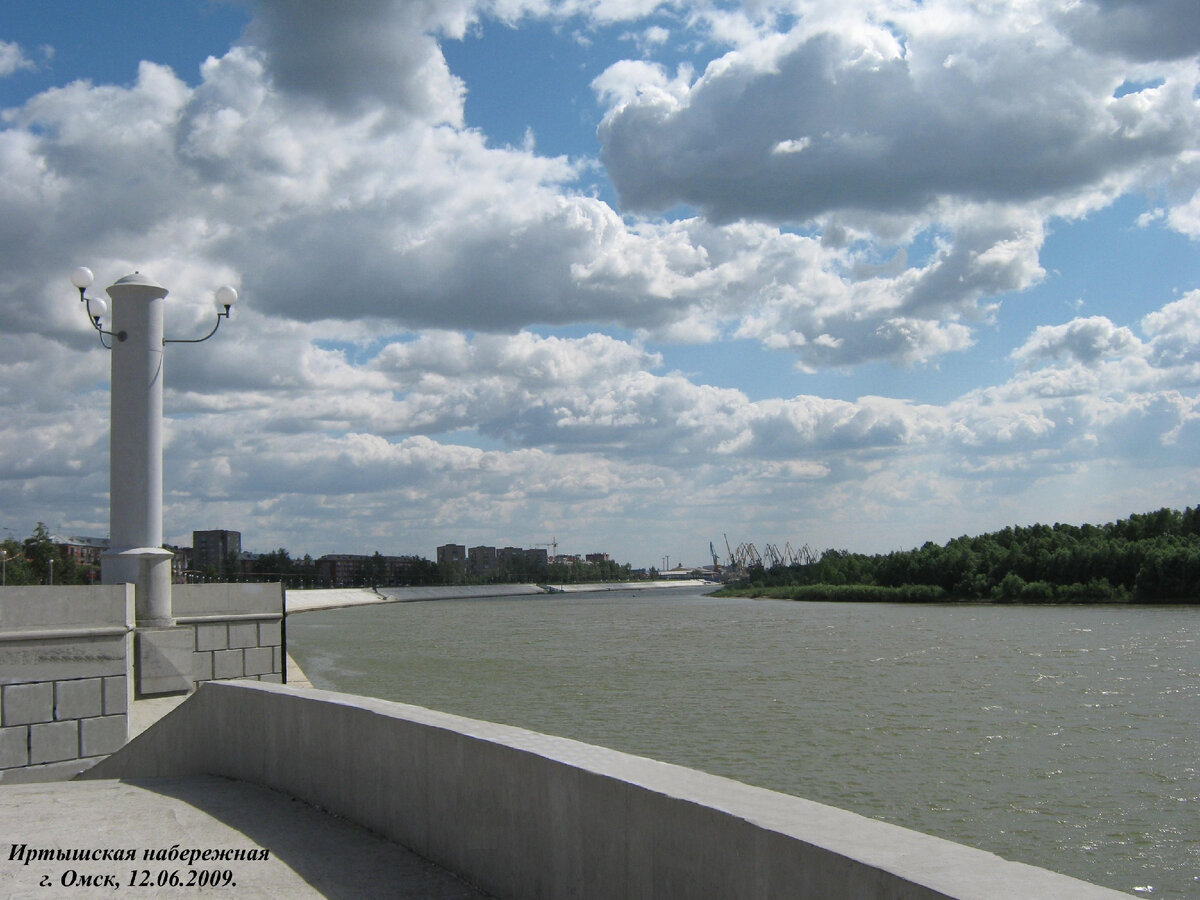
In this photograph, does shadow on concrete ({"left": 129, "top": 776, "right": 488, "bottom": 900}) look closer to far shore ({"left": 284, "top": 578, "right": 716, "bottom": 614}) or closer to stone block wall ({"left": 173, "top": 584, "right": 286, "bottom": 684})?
stone block wall ({"left": 173, "top": 584, "right": 286, "bottom": 684})

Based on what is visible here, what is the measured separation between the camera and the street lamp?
16.8 m

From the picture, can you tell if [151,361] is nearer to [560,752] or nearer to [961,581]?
[560,752]

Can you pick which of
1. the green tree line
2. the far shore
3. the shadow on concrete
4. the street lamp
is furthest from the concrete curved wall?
the far shore

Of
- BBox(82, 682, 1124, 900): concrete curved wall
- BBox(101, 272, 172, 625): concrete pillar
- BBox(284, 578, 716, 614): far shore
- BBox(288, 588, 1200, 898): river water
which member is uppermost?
BBox(101, 272, 172, 625): concrete pillar

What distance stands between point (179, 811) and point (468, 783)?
2.98 m

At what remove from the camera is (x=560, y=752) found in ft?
16.8

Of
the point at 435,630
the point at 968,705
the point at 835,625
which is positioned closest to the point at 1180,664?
the point at 968,705

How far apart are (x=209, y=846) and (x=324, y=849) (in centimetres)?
76

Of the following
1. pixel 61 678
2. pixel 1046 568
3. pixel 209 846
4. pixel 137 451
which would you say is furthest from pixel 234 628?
pixel 1046 568

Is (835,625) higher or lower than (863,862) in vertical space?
lower

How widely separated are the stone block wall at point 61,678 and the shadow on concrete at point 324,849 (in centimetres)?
506

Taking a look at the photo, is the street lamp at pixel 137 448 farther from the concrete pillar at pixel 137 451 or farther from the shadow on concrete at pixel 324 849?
the shadow on concrete at pixel 324 849

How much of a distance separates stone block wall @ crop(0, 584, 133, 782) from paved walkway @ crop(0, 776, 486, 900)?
430 centimetres

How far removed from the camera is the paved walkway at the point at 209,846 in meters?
5.58
